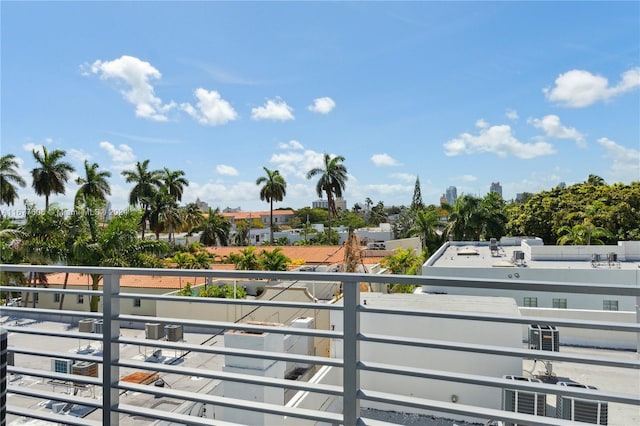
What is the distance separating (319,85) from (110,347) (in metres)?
22.1

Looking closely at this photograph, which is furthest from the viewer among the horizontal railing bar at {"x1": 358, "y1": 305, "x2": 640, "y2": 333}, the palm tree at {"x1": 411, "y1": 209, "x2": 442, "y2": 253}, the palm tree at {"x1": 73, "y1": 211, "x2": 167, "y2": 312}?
the palm tree at {"x1": 411, "y1": 209, "x2": 442, "y2": 253}

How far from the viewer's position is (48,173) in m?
30.1

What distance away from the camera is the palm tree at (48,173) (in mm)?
29922

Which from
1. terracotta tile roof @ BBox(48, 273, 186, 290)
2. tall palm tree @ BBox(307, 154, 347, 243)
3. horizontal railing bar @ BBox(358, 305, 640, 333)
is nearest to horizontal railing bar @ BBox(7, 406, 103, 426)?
horizontal railing bar @ BBox(358, 305, 640, 333)

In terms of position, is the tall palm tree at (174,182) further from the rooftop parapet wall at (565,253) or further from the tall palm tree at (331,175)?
the rooftop parapet wall at (565,253)

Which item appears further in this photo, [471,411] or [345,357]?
[345,357]

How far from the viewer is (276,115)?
3372cm

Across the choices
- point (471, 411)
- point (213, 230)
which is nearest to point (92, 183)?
point (213, 230)

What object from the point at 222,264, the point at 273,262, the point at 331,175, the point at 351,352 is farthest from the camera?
the point at 331,175

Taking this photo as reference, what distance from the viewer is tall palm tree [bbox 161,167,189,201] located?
39.2 metres

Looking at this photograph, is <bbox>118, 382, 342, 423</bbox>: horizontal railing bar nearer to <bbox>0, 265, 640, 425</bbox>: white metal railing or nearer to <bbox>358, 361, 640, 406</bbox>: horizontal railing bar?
<bbox>0, 265, 640, 425</bbox>: white metal railing

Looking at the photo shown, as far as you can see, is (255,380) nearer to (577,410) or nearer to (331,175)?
(577,410)

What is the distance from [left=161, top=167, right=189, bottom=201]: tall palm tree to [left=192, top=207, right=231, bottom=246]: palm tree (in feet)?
16.0

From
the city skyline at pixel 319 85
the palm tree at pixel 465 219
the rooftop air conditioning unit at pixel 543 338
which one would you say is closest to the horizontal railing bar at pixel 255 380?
the city skyline at pixel 319 85
